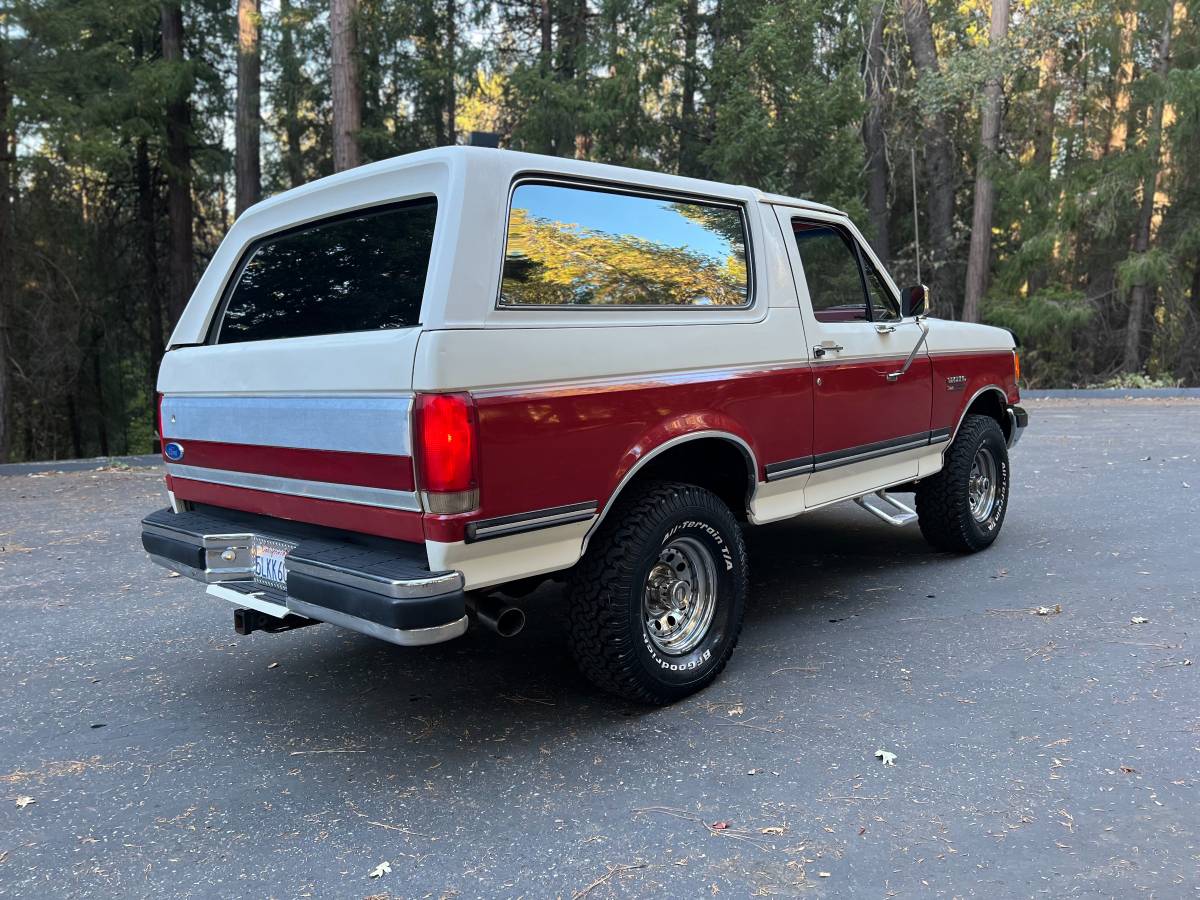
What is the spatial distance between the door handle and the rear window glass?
202 centimetres

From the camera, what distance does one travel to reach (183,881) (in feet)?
8.41

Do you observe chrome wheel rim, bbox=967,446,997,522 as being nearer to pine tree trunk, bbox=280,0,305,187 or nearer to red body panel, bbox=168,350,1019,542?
red body panel, bbox=168,350,1019,542

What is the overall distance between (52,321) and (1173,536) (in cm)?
1979

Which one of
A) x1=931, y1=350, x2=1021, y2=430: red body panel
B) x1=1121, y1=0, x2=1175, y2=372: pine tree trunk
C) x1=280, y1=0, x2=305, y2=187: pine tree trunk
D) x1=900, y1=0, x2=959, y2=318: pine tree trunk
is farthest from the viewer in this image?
x1=900, y1=0, x2=959, y2=318: pine tree trunk

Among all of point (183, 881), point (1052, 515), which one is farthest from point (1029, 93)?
point (183, 881)

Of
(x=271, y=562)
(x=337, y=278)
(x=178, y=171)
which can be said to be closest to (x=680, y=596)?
(x=271, y=562)

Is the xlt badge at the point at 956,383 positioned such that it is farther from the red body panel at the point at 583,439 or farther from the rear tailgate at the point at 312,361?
the rear tailgate at the point at 312,361

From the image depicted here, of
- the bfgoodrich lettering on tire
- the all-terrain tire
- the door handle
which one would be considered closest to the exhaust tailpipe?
the bfgoodrich lettering on tire

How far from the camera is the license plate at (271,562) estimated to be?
3352mm

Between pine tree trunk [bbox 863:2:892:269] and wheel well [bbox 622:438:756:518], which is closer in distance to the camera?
wheel well [bbox 622:438:756:518]

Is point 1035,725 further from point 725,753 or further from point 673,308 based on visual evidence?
point 673,308

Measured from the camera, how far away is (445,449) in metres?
2.83

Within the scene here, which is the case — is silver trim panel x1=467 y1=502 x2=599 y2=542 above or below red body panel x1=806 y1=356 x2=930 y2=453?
below

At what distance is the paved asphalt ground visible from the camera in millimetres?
2574
